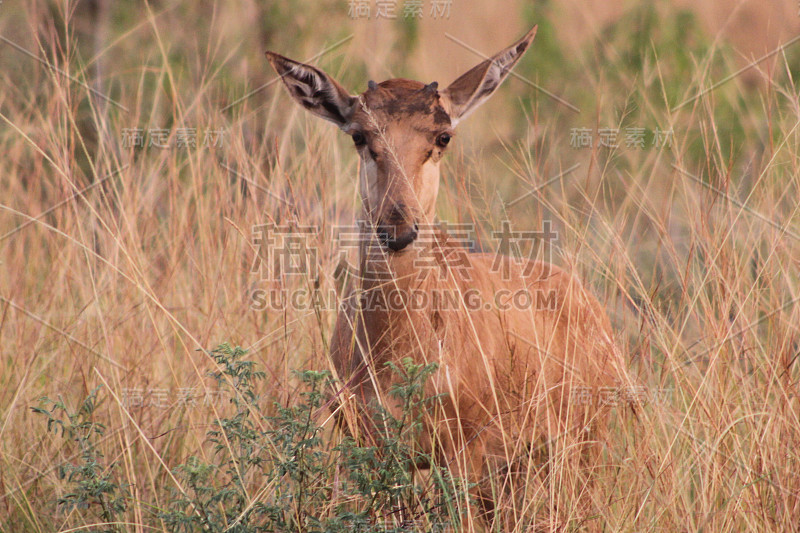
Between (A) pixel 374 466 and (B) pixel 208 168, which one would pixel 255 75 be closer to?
(B) pixel 208 168

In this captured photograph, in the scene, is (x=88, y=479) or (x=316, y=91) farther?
(x=316, y=91)

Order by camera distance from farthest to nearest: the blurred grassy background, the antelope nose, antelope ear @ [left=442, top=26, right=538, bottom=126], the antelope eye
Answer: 1. antelope ear @ [left=442, top=26, right=538, bottom=126]
2. the antelope eye
3. the antelope nose
4. the blurred grassy background

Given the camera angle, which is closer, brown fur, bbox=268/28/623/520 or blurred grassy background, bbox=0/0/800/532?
blurred grassy background, bbox=0/0/800/532

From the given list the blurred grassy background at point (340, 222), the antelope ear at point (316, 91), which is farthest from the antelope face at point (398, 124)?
the blurred grassy background at point (340, 222)

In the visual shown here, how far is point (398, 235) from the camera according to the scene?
13.5ft

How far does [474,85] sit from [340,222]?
241 cm

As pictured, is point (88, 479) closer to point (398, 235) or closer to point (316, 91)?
point (398, 235)

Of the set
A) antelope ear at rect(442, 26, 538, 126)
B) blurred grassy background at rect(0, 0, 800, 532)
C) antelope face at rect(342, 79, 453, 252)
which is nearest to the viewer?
blurred grassy background at rect(0, 0, 800, 532)

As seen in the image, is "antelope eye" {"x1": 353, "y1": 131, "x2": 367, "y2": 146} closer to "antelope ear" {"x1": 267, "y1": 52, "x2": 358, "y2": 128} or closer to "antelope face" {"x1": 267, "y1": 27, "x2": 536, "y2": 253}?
"antelope face" {"x1": 267, "y1": 27, "x2": 536, "y2": 253}

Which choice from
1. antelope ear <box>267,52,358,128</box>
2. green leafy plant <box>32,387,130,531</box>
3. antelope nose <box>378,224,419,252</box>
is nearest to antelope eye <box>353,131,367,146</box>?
antelope ear <box>267,52,358,128</box>

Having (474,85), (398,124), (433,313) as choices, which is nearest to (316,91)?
(398,124)

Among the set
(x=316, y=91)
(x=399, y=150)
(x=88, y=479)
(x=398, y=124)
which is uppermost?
(x=316, y=91)

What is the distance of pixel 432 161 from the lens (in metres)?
4.70

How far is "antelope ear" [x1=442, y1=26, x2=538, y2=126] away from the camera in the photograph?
490 centimetres
